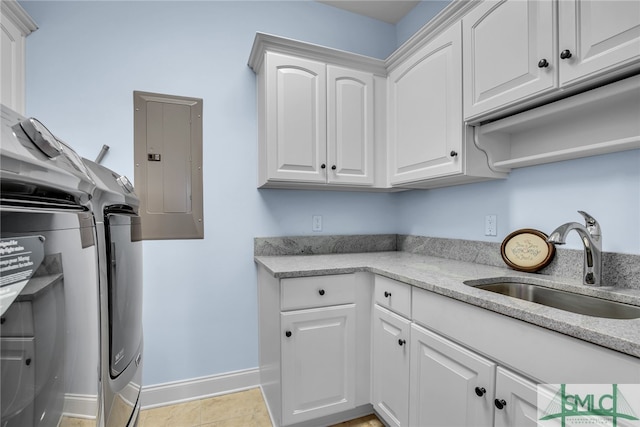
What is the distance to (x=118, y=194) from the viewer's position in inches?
33.6

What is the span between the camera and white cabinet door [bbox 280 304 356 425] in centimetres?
151

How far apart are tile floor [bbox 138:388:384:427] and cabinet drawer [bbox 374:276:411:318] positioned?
741mm

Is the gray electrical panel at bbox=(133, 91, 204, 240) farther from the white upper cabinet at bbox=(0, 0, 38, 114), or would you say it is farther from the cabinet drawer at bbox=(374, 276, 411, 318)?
the cabinet drawer at bbox=(374, 276, 411, 318)

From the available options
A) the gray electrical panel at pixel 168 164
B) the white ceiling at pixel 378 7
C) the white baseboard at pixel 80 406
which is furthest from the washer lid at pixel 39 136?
the white ceiling at pixel 378 7

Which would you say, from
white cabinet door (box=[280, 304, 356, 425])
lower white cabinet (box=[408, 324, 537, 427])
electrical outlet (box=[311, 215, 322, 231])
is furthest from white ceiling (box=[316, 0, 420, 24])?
lower white cabinet (box=[408, 324, 537, 427])

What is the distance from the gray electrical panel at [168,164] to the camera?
5.96ft

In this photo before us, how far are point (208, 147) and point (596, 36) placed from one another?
6.33ft

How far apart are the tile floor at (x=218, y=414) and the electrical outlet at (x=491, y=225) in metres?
1.25

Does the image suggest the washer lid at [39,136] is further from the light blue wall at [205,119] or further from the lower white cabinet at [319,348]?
the light blue wall at [205,119]

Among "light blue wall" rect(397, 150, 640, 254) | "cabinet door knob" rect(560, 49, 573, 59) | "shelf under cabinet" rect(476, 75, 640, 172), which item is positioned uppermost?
"cabinet door knob" rect(560, 49, 573, 59)

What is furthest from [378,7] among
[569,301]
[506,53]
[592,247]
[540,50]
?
[569,301]

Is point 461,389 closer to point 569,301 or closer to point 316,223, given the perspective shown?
point 569,301

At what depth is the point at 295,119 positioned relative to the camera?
6.00 ft

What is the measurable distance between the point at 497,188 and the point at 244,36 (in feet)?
6.24
